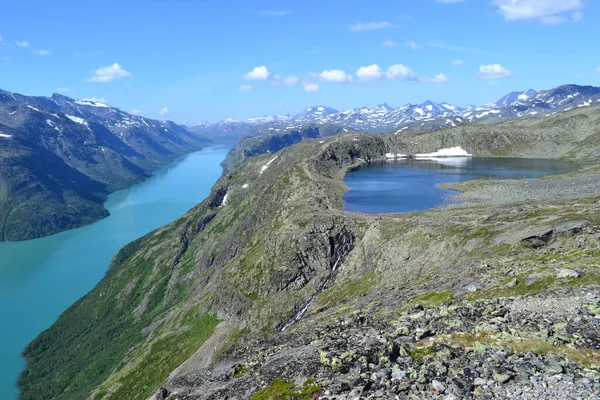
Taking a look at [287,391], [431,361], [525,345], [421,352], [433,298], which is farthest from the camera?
[433,298]

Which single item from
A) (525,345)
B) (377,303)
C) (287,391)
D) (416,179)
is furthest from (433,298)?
(416,179)

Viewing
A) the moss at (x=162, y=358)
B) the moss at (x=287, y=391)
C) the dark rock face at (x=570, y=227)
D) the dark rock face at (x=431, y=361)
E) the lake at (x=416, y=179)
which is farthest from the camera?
the lake at (x=416, y=179)

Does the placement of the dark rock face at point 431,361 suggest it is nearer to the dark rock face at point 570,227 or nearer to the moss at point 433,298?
the moss at point 433,298

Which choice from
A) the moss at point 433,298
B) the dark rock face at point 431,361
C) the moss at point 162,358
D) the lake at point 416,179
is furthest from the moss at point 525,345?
the moss at point 162,358

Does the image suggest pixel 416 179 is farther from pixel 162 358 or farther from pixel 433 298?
pixel 433 298

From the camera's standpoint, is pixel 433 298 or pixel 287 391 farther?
pixel 433 298

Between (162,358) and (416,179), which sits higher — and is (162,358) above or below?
below
